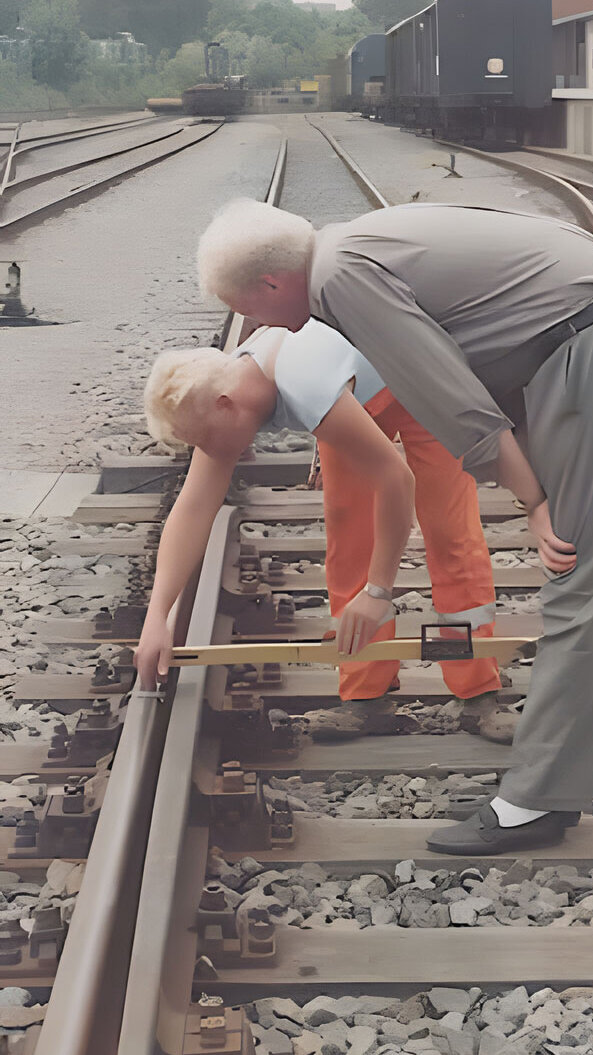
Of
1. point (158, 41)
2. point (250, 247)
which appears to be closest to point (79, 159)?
point (158, 41)

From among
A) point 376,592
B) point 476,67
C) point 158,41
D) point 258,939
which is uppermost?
point 158,41

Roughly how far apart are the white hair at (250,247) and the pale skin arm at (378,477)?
1.00 ft

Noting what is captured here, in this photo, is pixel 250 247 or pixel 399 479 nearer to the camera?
pixel 250 247

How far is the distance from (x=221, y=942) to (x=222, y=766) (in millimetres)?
371

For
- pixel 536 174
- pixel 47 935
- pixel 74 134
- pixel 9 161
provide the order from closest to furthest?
pixel 47 935, pixel 536 174, pixel 74 134, pixel 9 161

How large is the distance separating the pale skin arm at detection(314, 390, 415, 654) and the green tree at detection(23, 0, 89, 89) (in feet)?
9.08

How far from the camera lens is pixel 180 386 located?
1658 mm

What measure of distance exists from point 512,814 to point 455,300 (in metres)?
0.79

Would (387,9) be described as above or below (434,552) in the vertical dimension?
above

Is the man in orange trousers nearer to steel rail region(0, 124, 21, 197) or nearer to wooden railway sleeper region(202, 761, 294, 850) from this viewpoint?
wooden railway sleeper region(202, 761, 294, 850)

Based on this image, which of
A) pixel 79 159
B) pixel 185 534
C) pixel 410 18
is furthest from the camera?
pixel 79 159

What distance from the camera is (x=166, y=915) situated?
1.33m

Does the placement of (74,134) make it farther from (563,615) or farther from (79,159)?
(563,615)

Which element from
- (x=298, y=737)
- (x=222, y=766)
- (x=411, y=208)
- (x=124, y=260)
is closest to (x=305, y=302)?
(x=411, y=208)
